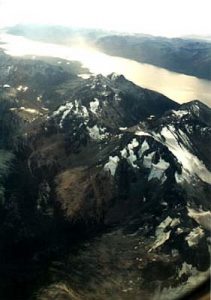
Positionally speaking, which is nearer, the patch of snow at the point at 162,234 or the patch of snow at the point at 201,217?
the patch of snow at the point at 162,234

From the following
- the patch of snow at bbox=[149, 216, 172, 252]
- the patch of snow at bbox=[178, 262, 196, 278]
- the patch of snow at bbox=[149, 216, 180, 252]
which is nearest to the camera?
the patch of snow at bbox=[178, 262, 196, 278]

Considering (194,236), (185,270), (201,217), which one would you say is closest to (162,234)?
(194,236)

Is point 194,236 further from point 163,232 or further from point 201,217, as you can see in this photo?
point 201,217

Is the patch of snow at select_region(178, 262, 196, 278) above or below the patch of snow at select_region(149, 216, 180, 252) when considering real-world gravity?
below

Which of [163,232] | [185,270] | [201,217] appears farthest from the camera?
[201,217]

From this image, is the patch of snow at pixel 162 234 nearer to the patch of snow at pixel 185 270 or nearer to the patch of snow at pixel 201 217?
the patch of snow at pixel 201 217

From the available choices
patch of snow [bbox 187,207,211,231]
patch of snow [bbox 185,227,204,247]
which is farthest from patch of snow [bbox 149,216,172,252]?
patch of snow [bbox 187,207,211,231]

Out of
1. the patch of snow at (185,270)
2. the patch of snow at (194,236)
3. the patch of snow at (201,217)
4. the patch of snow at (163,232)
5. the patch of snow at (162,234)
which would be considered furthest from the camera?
the patch of snow at (201,217)

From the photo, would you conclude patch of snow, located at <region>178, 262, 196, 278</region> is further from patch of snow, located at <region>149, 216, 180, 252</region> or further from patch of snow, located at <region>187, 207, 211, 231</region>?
patch of snow, located at <region>187, 207, 211, 231</region>

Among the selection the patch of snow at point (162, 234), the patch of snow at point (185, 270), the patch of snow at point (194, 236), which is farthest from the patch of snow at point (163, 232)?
the patch of snow at point (185, 270)

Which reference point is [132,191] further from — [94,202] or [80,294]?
[80,294]
